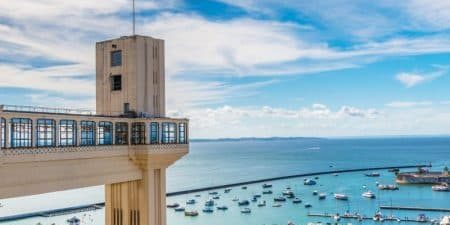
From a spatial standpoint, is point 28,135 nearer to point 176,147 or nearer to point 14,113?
point 14,113

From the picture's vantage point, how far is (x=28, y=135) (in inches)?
861

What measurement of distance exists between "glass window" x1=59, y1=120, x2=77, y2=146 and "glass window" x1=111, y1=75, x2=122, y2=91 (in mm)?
6053

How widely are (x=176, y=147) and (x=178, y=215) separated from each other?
63.8 meters

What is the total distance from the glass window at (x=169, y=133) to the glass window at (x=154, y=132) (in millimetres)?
679

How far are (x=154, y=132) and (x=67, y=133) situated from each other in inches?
241

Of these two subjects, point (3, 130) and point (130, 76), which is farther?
point (130, 76)

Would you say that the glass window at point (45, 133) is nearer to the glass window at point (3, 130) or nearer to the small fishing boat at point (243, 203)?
the glass window at point (3, 130)

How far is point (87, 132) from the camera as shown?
25297 millimetres

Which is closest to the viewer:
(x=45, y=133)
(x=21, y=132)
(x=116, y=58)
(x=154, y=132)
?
(x=21, y=132)

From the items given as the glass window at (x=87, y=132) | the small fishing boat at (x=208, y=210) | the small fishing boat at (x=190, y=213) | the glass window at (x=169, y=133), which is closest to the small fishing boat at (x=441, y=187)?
the small fishing boat at (x=208, y=210)

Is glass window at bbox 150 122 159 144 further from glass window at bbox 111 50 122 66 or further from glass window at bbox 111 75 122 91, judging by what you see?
glass window at bbox 111 50 122 66

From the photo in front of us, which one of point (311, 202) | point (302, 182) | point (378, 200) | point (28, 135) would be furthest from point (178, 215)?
point (28, 135)

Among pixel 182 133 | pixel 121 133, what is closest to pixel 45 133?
pixel 121 133

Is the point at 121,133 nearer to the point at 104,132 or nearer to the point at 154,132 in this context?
the point at 104,132
